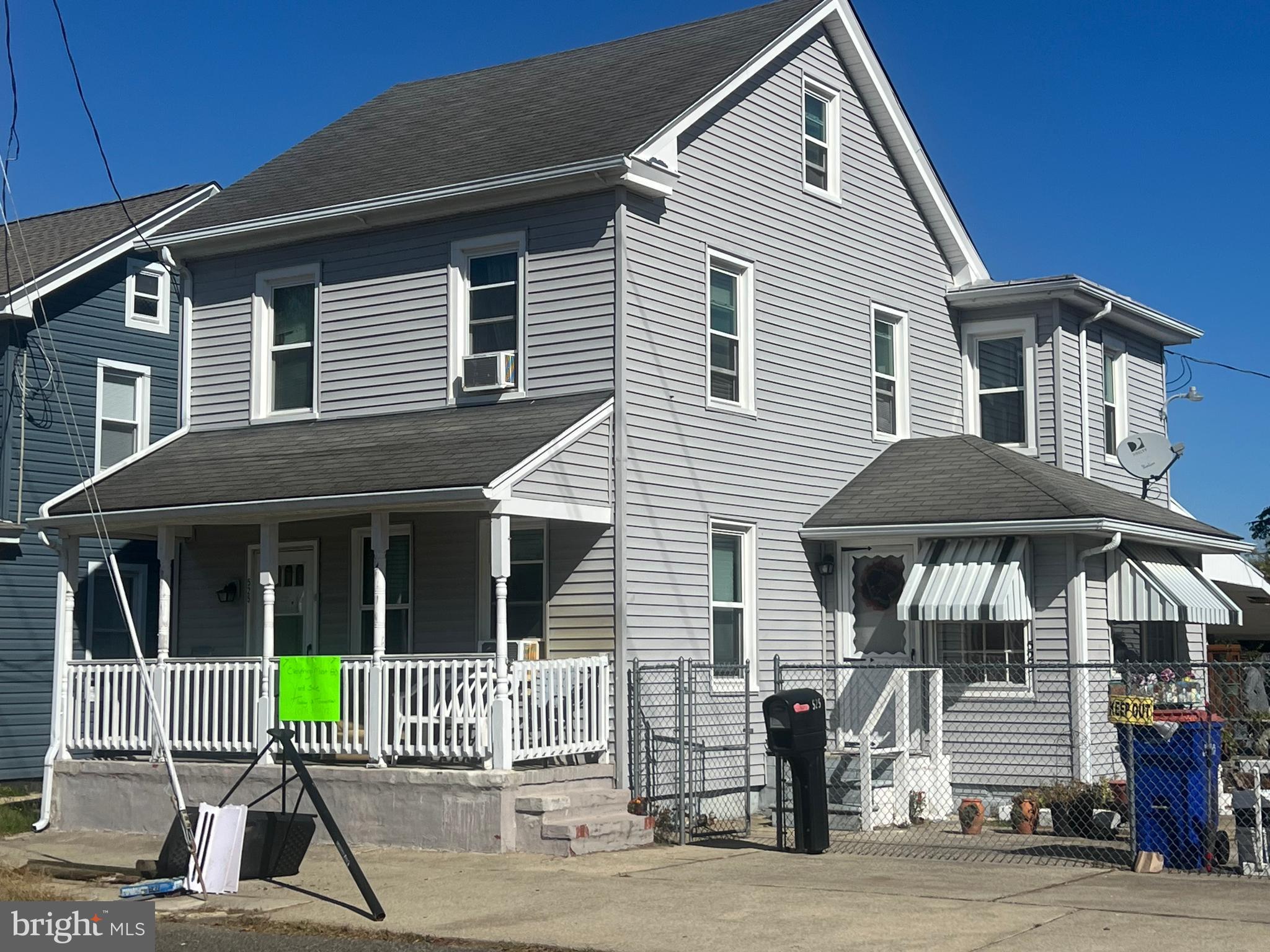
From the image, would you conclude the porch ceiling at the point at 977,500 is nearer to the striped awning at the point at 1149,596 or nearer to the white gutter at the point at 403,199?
the striped awning at the point at 1149,596

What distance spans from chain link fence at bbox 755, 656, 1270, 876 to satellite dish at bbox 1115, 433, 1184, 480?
2.75 meters

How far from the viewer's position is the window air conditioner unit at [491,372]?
633 inches

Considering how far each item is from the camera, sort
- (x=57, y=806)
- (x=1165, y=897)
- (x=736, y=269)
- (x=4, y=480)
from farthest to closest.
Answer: (x=4, y=480)
(x=736, y=269)
(x=57, y=806)
(x=1165, y=897)

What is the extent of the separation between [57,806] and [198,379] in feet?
17.2

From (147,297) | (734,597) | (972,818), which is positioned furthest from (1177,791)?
(147,297)

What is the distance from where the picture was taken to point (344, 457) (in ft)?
51.7

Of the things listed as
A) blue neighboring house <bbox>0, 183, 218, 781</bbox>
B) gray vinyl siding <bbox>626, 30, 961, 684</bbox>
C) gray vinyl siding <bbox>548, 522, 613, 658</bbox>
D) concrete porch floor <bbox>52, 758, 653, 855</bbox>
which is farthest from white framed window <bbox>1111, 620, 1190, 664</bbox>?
blue neighboring house <bbox>0, 183, 218, 781</bbox>

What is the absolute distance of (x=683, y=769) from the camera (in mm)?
15016

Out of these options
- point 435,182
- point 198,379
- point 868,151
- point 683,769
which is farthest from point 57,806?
point 868,151

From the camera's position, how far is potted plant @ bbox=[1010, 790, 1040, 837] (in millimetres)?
15211

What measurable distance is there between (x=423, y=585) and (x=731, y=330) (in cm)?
444

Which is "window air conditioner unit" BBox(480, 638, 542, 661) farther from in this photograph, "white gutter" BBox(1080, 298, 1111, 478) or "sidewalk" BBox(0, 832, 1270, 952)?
"white gutter" BBox(1080, 298, 1111, 478)

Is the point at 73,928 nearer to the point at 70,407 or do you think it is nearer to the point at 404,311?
the point at 404,311

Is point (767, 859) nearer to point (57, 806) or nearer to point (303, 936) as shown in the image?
point (303, 936)
